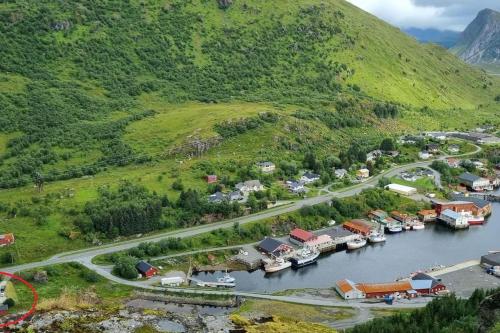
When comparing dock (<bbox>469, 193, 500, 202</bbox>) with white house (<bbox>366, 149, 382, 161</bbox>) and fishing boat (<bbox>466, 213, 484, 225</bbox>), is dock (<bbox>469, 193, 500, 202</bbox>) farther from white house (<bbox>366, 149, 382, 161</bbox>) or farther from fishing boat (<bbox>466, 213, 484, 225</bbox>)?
white house (<bbox>366, 149, 382, 161</bbox>)

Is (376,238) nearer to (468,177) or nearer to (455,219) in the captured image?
(455,219)

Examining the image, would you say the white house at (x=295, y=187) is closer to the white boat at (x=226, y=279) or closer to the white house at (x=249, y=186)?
the white house at (x=249, y=186)

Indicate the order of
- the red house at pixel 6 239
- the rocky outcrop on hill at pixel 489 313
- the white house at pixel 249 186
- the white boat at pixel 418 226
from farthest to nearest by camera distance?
the white house at pixel 249 186
the white boat at pixel 418 226
the red house at pixel 6 239
the rocky outcrop on hill at pixel 489 313

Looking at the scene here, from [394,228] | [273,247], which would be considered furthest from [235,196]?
[394,228]

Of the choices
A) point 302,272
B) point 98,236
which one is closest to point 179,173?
point 98,236

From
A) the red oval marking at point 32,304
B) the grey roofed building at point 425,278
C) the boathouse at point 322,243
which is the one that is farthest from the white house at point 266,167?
the red oval marking at point 32,304

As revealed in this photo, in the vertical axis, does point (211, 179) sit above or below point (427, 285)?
above

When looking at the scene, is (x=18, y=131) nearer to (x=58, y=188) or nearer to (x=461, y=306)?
(x=58, y=188)
